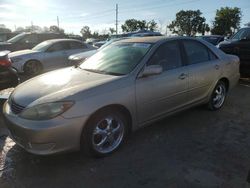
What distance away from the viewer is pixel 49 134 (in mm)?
3295

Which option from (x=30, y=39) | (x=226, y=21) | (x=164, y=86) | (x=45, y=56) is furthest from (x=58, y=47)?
(x=226, y=21)

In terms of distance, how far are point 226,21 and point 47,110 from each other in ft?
214

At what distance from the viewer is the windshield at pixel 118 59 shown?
4277 millimetres

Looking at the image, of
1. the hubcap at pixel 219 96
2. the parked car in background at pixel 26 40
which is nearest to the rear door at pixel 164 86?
the hubcap at pixel 219 96

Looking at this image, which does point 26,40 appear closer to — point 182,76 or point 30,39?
point 30,39

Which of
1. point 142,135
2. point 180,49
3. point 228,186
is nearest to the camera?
point 228,186

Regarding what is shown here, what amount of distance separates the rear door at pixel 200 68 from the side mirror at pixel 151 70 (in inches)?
37.6

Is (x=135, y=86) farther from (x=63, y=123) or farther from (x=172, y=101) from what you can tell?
(x=63, y=123)

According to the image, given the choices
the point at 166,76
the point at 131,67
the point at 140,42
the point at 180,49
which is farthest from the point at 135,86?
the point at 180,49

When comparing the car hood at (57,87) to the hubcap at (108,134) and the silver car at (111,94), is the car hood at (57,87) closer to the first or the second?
the silver car at (111,94)

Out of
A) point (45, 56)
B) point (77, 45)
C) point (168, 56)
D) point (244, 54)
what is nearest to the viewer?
point (168, 56)

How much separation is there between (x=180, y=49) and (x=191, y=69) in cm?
38

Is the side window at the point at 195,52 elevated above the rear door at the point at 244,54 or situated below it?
above

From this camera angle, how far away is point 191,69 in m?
4.90
